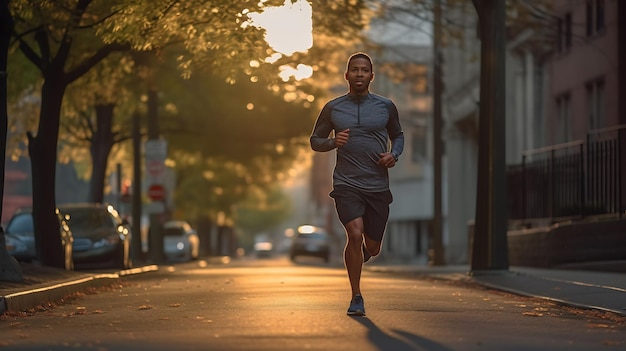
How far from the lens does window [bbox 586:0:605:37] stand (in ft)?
106

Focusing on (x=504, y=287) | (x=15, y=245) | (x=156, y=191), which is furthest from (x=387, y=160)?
(x=156, y=191)

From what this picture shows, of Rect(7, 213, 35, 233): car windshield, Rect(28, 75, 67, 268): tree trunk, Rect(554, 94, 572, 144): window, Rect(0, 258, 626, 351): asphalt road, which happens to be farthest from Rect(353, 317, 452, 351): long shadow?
Rect(554, 94, 572, 144): window

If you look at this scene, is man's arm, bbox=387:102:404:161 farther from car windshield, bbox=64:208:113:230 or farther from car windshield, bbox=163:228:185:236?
car windshield, bbox=163:228:185:236

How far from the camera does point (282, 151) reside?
49.0 metres

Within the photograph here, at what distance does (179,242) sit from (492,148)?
1104 inches

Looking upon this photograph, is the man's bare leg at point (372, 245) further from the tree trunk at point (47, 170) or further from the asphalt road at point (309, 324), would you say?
the tree trunk at point (47, 170)

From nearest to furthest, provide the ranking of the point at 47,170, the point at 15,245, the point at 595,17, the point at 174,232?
the point at 47,170
the point at 15,245
the point at 595,17
the point at 174,232

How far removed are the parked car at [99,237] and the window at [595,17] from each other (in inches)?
438

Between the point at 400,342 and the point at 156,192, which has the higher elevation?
the point at 156,192

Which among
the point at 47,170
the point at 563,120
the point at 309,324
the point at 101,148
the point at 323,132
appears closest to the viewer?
the point at 309,324

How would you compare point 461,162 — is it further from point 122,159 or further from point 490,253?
point 490,253

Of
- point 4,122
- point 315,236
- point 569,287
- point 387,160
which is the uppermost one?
point 4,122

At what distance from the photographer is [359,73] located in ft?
40.1

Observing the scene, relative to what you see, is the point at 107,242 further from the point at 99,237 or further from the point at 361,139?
the point at 361,139
